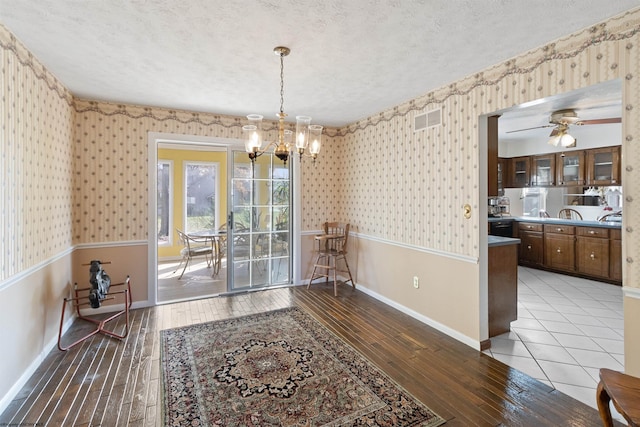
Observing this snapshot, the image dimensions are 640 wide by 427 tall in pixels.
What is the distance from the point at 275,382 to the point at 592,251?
5412 mm

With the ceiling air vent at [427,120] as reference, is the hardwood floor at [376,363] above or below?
below

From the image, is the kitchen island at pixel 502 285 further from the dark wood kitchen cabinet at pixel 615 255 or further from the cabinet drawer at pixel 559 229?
the cabinet drawer at pixel 559 229

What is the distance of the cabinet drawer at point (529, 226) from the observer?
5711 mm

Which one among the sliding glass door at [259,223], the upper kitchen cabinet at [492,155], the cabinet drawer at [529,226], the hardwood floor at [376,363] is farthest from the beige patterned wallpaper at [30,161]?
the cabinet drawer at [529,226]

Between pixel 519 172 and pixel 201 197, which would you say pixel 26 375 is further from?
pixel 519 172

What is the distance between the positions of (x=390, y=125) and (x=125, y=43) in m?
2.90

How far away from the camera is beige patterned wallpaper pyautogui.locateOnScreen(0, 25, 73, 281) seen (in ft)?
6.85

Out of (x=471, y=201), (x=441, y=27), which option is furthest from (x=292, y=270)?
(x=441, y=27)

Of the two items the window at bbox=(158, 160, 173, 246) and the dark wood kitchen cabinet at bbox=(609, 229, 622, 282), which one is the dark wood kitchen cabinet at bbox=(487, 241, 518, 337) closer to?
the dark wood kitchen cabinet at bbox=(609, 229, 622, 282)

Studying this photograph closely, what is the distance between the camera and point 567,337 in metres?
3.03

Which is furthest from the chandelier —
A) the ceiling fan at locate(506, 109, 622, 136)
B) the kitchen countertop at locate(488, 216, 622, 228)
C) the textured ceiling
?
the kitchen countertop at locate(488, 216, 622, 228)

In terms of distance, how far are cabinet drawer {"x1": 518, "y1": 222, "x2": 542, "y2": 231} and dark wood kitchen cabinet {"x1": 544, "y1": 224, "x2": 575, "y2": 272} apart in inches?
5.1

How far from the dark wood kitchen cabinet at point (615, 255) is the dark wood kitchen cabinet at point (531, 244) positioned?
39.8 inches

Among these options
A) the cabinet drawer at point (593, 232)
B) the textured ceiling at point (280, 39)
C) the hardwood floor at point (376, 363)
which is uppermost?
the textured ceiling at point (280, 39)
